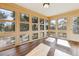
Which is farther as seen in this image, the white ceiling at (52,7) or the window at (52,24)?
the window at (52,24)

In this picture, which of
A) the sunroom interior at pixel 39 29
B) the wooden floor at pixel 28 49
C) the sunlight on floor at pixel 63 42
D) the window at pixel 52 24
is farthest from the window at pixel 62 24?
the wooden floor at pixel 28 49

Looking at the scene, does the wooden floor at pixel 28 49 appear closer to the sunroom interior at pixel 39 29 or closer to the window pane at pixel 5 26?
the sunroom interior at pixel 39 29

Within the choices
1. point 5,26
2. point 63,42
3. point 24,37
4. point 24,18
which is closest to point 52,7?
point 24,18

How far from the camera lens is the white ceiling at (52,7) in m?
2.14

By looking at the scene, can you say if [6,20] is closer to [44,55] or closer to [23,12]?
[23,12]

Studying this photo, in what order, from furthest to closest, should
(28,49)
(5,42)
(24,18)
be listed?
1. (24,18)
2. (28,49)
3. (5,42)

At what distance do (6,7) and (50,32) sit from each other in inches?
47.6

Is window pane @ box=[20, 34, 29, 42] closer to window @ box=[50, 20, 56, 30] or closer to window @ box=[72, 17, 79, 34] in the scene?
window @ box=[50, 20, 56, 30]

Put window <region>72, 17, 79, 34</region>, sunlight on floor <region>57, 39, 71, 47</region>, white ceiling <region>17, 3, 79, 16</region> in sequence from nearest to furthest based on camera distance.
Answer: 1. white ceiling <region>17, 3, 79, 16</region>
2. window <region>72, 17, 79, 34</region>
3. sunlight on floor <region>57, 39, 71, 47</region>

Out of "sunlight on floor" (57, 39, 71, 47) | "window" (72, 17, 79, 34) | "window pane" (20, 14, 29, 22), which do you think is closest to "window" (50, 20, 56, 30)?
"sunlight on floor" (57, 39, 71, 47)

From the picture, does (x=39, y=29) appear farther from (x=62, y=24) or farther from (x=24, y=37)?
(x=62, y=24)

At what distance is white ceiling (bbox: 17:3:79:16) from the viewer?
7.03ft

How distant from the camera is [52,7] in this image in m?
2.21

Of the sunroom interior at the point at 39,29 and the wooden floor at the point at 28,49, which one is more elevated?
the sunroom interior at the point at 39,29
